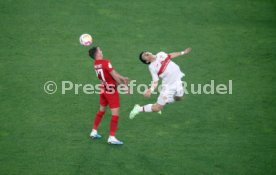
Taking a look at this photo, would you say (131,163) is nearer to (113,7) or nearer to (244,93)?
(244,93)

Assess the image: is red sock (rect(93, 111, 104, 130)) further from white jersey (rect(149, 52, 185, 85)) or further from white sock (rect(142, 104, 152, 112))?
white jersey (rect(149, 52, 185, 85))

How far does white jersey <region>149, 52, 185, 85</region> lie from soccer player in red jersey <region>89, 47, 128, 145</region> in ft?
2.44

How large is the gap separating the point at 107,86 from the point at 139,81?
2.08 metres

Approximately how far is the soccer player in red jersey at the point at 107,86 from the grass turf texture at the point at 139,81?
307 millimetres

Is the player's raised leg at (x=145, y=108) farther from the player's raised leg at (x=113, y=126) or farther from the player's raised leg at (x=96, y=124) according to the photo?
the player's raised leg at (x=96, y=124)

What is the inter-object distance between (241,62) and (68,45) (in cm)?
447

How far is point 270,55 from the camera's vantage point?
450 inches

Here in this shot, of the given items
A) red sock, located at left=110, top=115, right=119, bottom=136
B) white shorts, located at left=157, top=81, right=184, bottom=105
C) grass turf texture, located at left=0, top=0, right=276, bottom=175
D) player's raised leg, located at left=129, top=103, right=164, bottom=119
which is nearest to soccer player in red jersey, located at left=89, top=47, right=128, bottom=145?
red sock, located at left=110, top=115, right=119, bottom=136

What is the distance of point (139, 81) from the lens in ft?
35.0

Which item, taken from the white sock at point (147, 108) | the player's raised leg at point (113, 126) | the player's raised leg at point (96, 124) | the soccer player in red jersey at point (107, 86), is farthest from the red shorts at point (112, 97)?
the white sock at point (147, 108)

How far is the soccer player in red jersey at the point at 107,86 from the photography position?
335 inches

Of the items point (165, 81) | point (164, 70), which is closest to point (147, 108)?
point (165, 81)

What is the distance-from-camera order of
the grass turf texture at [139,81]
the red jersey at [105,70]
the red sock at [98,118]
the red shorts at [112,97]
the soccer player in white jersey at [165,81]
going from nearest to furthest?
the red jersey at [105,70], the grass turf texture at [139,81], the red shorts at [112,97], the red sock at [98,118], the soccer player in white jersey at [165,81]

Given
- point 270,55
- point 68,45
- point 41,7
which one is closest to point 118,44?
point 68,45
